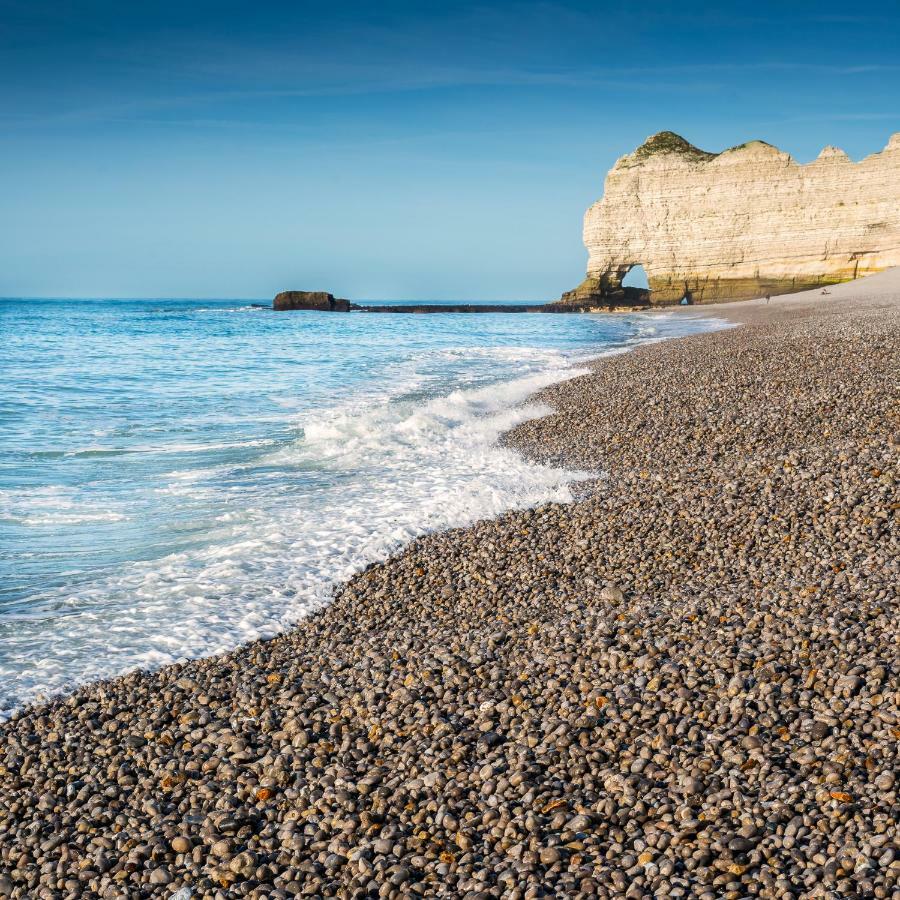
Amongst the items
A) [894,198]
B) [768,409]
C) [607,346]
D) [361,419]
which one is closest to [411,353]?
[607,346]

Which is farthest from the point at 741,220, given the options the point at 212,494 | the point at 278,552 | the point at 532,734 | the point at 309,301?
the point at 532,734

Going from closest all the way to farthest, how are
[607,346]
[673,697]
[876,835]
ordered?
[876,835]
[673,697]
[607,346]

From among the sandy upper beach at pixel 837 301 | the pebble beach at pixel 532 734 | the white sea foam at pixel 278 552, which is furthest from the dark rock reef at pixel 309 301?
the pebble beach at pixel 532 734

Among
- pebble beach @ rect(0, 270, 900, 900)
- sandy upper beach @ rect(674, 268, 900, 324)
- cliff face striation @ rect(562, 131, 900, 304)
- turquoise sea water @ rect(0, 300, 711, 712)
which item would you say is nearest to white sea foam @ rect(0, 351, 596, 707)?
turquoise sea water @ rect(0, 300, 711, 712)

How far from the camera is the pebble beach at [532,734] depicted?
415 centimetres

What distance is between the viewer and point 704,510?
939 cm

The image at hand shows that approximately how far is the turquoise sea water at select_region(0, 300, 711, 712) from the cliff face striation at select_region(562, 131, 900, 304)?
171 ft

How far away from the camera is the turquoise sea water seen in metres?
7.95

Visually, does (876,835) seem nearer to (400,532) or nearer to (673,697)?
(673,697)

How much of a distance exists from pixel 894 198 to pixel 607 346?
43654 millimetres

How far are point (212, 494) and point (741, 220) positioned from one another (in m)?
71.9

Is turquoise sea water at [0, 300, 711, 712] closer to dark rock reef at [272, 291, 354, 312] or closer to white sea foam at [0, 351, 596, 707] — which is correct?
white sea foam at [0, 351, 596, 707]

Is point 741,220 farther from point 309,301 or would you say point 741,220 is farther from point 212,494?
point 212,494

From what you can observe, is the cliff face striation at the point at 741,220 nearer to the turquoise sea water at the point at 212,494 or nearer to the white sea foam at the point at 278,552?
the turquoise sea water at the point at 212,494
